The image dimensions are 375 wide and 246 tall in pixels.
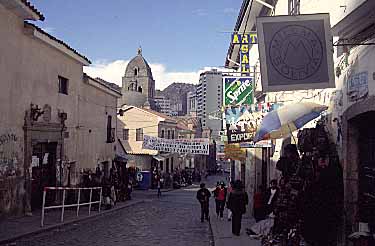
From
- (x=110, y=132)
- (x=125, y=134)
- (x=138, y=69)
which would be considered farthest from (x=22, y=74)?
(x=138, y=69)

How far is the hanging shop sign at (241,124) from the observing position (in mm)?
13852

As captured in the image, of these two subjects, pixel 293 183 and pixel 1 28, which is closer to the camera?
pixel 293 183

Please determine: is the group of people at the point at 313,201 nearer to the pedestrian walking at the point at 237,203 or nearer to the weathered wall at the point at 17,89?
the pedestrian walking at the point at 237,203

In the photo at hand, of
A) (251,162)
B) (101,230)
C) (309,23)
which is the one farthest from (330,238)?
(251,162)

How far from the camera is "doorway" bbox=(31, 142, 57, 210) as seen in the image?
18781 mm

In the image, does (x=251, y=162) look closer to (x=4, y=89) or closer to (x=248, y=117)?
(x=248, y=117)

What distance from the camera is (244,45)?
19.3m

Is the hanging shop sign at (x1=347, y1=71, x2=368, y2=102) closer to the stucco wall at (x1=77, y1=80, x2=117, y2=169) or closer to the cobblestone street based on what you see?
the cobblestone street

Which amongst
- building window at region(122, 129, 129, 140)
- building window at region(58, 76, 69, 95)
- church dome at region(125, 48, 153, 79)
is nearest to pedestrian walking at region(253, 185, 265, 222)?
building window at region(58, 76, 69, 95)

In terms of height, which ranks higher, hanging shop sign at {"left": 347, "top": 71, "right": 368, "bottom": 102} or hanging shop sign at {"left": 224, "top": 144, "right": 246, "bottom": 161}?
hanging shop sign at {"left": 347, "top": 71, "right": 368, "bottom": 102}

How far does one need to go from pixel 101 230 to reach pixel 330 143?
8.32m

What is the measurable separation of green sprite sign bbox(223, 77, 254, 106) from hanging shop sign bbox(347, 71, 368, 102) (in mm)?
9673

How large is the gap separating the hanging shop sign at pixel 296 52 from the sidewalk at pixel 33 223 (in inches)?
326

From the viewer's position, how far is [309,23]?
22.3 feet
